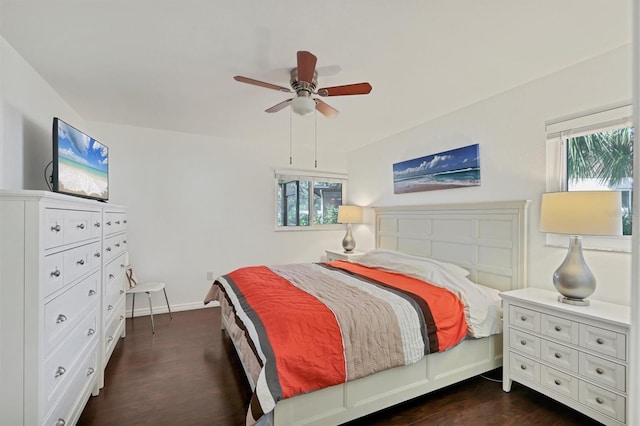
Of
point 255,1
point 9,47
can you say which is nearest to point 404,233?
point 255,1

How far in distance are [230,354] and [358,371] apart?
1.56 metres

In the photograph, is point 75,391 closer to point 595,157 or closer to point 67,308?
point 67,308

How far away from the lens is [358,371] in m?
1.81

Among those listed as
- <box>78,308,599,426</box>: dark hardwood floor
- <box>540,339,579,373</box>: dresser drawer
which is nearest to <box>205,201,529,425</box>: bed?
<box>78,308,599,426</box>: dark hardwood floor

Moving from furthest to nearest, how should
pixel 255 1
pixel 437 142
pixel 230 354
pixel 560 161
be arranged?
pixel 437 142 → pixel 230 354 → pixel 560 161 → pixel 255 1

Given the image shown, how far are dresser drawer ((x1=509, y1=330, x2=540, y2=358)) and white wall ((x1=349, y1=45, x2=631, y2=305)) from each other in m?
0.54

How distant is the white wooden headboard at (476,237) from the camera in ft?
Result: 8.58

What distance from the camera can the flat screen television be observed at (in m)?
2.03

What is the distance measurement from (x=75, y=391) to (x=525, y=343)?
2986 millimetres

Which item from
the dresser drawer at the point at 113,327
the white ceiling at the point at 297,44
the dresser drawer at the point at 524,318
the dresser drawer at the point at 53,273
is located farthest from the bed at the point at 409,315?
the white ceiling at the point at 297,44

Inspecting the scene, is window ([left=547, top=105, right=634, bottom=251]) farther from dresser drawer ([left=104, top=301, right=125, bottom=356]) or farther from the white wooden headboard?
dresser drawer ([left=104, top=301, right=125, bottom=356])

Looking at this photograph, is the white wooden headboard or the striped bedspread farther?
the white wooden headboard

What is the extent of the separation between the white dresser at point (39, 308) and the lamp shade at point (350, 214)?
3.38 metres

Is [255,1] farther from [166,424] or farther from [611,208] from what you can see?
[166,424]
